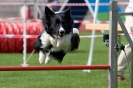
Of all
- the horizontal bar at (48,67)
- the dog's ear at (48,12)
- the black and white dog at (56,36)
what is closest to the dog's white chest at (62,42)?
→ the black and white dog at (56,36)

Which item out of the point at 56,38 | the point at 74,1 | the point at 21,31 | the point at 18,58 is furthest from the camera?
the point at 74,1

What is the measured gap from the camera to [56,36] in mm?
6590

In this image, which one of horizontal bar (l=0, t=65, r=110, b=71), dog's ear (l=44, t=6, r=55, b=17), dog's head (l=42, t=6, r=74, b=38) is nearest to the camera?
horizontal bar (l=0, t=65, r=110, b=71)

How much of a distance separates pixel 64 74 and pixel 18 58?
3.16 m

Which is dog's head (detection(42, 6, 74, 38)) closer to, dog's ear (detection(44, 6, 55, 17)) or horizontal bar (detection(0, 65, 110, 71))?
dog's ear (detection(44, 6, 55, 17))

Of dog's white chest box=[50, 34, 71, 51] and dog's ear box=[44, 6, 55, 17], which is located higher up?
dog's ear box=[44, 6, 55, 17]

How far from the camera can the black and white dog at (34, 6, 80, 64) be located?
6.56m

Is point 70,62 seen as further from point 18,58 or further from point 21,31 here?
point 21,31

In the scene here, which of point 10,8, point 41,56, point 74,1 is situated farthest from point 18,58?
point 10,8

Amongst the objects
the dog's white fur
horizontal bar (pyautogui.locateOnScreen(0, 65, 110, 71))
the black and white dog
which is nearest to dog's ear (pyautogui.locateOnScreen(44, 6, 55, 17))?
the black and white dog

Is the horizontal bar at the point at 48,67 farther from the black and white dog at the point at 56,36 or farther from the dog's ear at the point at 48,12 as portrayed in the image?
the dog's ear at the point at 48,12

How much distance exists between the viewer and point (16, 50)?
44.9 ft

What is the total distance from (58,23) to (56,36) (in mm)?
183

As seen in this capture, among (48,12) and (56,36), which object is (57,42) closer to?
(56,36)
